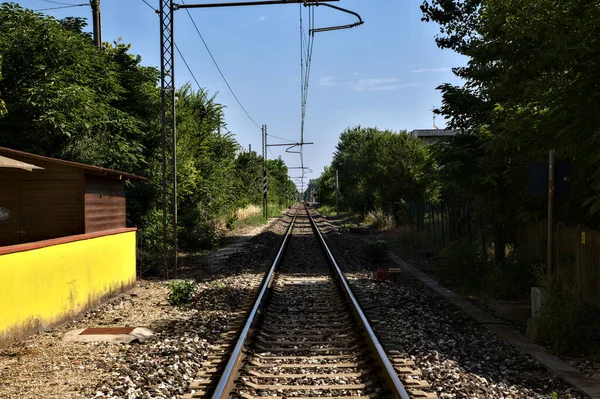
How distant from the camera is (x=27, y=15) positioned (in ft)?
51.8

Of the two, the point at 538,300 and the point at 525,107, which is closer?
the point at 538,300

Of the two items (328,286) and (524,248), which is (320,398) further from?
(524,248)

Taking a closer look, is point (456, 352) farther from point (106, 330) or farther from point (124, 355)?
point (106, 330)

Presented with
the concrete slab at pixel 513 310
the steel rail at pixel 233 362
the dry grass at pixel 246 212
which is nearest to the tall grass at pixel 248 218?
the dry grass at pixel 246 212

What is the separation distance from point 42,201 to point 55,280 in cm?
311

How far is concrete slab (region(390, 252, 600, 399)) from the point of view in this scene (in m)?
5.63

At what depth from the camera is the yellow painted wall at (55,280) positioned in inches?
289

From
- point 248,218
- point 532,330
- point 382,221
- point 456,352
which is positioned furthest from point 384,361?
point 248,218

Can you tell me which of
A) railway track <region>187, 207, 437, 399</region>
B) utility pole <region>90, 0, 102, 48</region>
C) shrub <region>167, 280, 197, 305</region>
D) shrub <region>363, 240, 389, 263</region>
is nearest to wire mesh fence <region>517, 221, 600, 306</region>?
railway track <region>187, 207, 437, 399</region>

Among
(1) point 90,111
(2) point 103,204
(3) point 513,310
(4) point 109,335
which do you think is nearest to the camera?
(4) point 109,335

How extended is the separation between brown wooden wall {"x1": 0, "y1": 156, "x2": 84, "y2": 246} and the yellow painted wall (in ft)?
3.22

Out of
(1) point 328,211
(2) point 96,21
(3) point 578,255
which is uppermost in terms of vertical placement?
(2) point 96,21

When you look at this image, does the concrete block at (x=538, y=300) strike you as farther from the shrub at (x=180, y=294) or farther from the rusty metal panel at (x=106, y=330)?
the shrub at (x=180, y=294)

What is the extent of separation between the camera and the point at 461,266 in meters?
12.7
